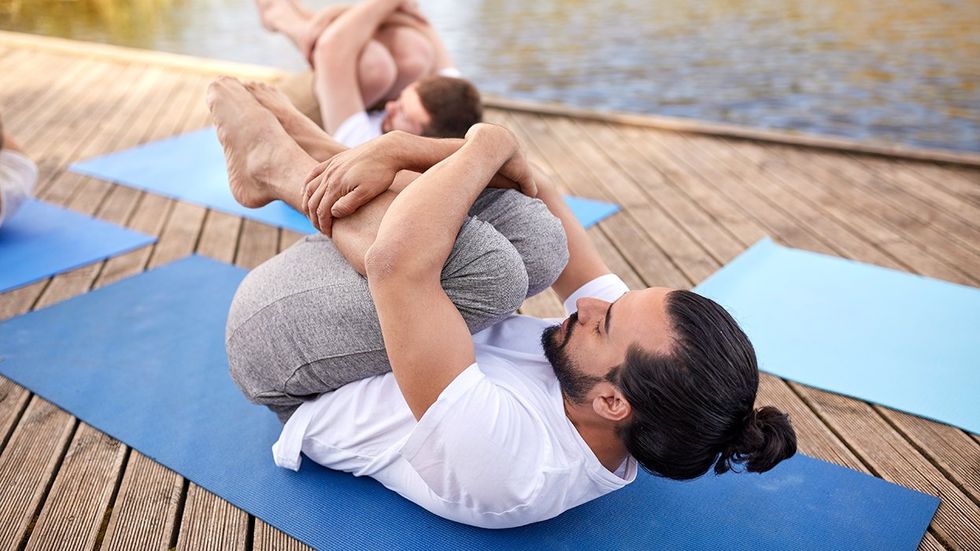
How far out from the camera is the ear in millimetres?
1332

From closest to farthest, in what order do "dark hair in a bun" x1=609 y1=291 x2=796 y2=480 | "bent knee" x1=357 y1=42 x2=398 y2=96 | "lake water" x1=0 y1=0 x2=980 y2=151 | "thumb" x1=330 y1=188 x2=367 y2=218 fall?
"dark hair in a bun" x1=609 y1=291 x2=796 y2=480 < "thumb" x1=330 y1=188 x2=367 y2=218 < "bent knee" x1=357 y1=42 x2=398 y2=96 < "lake water" x1=0 y1=0 x2=980 y2=151

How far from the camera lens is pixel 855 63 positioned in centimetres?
835

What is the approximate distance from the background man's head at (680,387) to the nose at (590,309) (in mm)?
53

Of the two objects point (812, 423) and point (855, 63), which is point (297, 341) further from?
point (855, 63)

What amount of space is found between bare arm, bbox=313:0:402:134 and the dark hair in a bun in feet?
6.71

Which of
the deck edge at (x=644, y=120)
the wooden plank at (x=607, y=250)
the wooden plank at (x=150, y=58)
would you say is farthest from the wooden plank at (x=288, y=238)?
the wooden plank at (x=150, y=58)

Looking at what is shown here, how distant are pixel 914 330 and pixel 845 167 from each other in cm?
170

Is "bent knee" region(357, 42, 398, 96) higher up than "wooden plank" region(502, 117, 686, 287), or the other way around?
"bent knee" region(357, 42, 398, 96)

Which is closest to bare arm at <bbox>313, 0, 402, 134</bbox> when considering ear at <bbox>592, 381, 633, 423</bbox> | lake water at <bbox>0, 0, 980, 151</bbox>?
ear at <bbox>592, 381, 633, 423</bbox>

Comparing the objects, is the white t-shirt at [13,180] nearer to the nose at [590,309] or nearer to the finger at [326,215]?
the finger at [326,215]

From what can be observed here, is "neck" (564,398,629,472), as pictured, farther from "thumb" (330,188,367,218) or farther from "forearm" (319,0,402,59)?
"forearm" (319,0,402,59)

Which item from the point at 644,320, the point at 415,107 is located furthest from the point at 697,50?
the point at 644,320

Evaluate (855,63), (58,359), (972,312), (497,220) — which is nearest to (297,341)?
(497,220)

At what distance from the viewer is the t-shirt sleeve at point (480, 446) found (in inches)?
51.1
